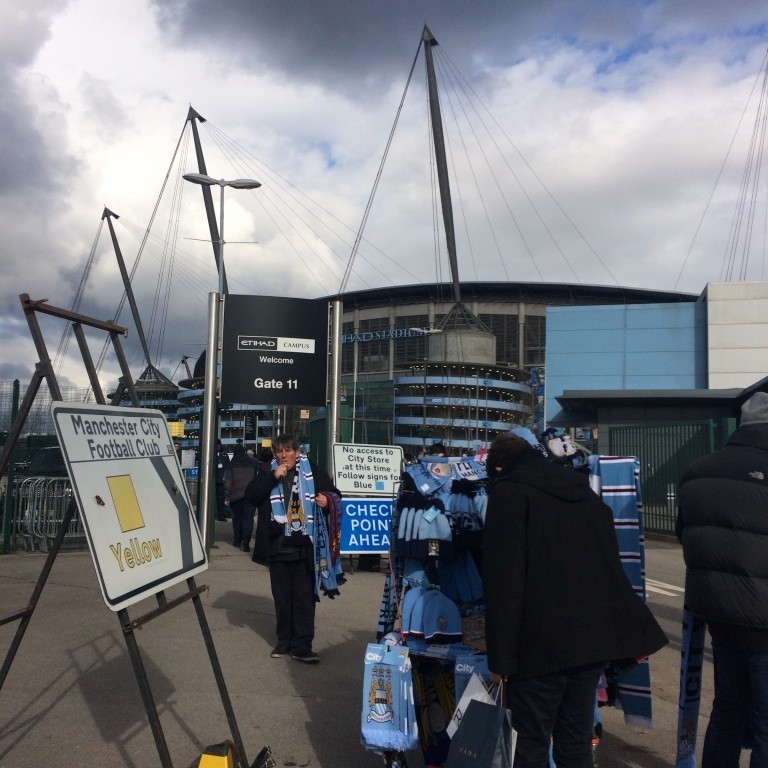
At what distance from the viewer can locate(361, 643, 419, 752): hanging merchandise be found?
400 cm

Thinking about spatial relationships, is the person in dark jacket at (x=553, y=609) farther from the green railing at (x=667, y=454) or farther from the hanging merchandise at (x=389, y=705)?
the green railing at (x=667, y=454)

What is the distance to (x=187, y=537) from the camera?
4.27 metres

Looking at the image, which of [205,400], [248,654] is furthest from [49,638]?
[205,400]

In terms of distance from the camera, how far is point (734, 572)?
3598 mm

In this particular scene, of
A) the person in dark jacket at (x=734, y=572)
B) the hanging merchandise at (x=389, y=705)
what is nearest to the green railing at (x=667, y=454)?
the person in dark jacket at (x=734, y=572)

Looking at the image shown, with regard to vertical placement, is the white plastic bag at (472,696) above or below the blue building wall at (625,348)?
below

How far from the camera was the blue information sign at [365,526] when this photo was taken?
11.7 m

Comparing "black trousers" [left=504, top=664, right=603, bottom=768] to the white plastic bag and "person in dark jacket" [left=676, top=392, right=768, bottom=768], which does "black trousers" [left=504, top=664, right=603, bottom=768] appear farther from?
"person in dark jacket" [left=676, top=392, right=768, bottom=768]

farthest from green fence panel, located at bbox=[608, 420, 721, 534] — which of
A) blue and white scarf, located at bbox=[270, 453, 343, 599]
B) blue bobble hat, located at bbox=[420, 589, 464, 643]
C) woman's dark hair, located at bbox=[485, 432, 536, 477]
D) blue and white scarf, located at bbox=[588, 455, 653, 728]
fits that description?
woman's dark hair, located at bbox=[485, 432, 536, 477]

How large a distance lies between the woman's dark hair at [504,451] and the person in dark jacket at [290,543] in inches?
137

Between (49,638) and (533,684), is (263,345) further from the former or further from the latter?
(533,684)

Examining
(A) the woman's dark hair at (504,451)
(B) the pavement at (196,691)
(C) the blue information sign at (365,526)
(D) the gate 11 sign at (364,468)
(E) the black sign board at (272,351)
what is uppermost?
(E) the black sign board at (272,351)

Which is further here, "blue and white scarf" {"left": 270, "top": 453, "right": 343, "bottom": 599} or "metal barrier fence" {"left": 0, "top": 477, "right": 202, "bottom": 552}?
"metal barrier fence" {"left": 0, "top": 477, "right": 202, "bottom": 552}

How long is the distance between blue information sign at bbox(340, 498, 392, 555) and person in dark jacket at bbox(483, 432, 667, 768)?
8.45 m
